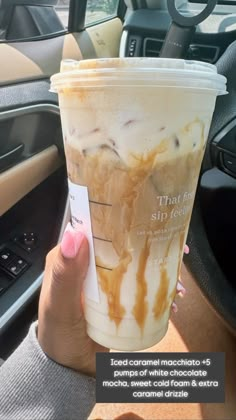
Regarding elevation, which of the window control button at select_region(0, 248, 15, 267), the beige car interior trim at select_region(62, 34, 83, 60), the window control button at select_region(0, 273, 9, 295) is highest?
the beige car interior trim at select_region(62, 34, 83, 60)

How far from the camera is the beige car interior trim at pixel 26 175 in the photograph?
41.6 inches

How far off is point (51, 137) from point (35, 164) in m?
0.10

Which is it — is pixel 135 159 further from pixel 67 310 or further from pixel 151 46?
pixel 151 46

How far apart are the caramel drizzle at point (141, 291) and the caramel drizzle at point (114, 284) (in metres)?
0.01

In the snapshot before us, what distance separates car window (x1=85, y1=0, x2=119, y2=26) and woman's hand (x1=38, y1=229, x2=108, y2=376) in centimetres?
126

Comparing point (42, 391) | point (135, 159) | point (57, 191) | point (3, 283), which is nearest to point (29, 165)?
point (57, 191)

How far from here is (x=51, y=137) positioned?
1.20 metres

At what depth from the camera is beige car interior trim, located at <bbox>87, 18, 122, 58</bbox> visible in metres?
1.66

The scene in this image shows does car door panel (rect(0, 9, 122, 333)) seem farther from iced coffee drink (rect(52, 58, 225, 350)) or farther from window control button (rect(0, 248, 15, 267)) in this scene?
iced coffee drink (rect(52, 58, 225, 350))

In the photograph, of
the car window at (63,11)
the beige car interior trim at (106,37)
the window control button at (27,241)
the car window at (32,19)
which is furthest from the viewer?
→ the beige car interior trim at (106,37)

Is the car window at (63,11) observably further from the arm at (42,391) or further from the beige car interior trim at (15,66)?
the arm at (42,391)

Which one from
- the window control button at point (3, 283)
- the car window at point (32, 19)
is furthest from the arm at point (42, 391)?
the car window at point (32, 19)

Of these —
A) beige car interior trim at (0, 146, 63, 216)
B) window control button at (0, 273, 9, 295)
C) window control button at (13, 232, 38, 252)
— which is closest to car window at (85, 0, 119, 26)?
beige car interior trim at (0, 146, 63, 216)

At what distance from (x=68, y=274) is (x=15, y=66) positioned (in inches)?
28.5
